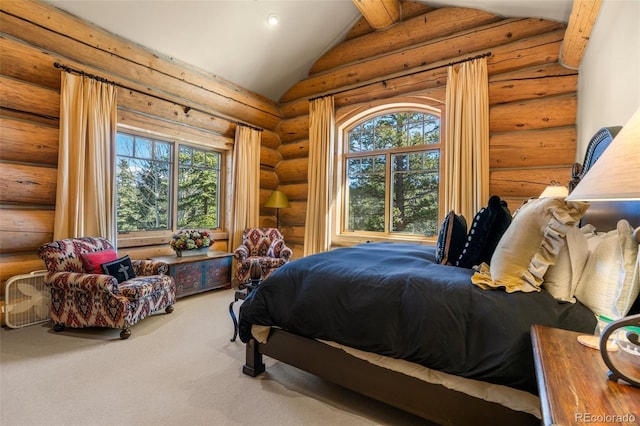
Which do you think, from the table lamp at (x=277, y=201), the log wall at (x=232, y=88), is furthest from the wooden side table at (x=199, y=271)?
the table lamp at (x=277, y=201)

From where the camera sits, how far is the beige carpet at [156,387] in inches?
68.2

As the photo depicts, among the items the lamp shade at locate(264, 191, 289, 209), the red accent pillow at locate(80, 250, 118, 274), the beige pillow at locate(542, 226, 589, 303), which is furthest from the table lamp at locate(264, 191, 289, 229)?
the beige pillow at locate(542, 226, 589, 303)

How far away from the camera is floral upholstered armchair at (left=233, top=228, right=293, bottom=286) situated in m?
4.19

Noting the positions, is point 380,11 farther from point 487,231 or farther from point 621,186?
Result: point 621,186

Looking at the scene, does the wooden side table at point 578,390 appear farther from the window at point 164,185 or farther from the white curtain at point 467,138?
the window at point 164,185

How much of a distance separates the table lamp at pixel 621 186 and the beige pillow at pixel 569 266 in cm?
53

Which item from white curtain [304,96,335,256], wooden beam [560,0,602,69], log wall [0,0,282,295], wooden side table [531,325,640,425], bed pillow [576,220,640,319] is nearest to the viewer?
wooden side table [531,325,640,425]

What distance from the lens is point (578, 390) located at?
2.52ft

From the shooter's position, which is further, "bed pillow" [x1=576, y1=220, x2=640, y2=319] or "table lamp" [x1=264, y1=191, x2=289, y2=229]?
"table lamp" [x1=264, y1=191, x2=289, y2=229]

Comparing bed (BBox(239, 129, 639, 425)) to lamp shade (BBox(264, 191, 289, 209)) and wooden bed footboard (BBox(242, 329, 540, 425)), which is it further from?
lamp shade (BBox(264, 191, 289, 209))

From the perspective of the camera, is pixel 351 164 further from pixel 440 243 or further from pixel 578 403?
pixel 578 403

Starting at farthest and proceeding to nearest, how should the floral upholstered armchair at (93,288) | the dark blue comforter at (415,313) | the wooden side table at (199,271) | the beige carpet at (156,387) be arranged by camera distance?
the wooden side table at (199,271), the floral upholstered armchair at (93,288), the beige carpet at (156,387), the dark blue comforter at (415,313)

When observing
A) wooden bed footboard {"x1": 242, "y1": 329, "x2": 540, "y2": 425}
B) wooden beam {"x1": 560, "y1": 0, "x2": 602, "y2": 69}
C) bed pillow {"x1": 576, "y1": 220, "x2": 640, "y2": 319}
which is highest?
wooden beam {"x1": 560, "y1": 0, "x2": 602, "y2": 69}

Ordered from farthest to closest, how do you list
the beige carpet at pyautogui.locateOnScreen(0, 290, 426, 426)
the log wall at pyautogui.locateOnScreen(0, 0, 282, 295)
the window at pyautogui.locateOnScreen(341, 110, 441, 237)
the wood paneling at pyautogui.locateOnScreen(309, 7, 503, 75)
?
the window at pyautogui.locateOnScreen(341, 110, 441, 237) < the wood paneling at pyautogui.locateOnScreen(309, 7, 503, 75) < the log wall at pyautogui.locateOnScreen(0, 0, 282, 295) < the beige carpet at pyautogui.locateOnScreen(0, 290, 426, 426)
